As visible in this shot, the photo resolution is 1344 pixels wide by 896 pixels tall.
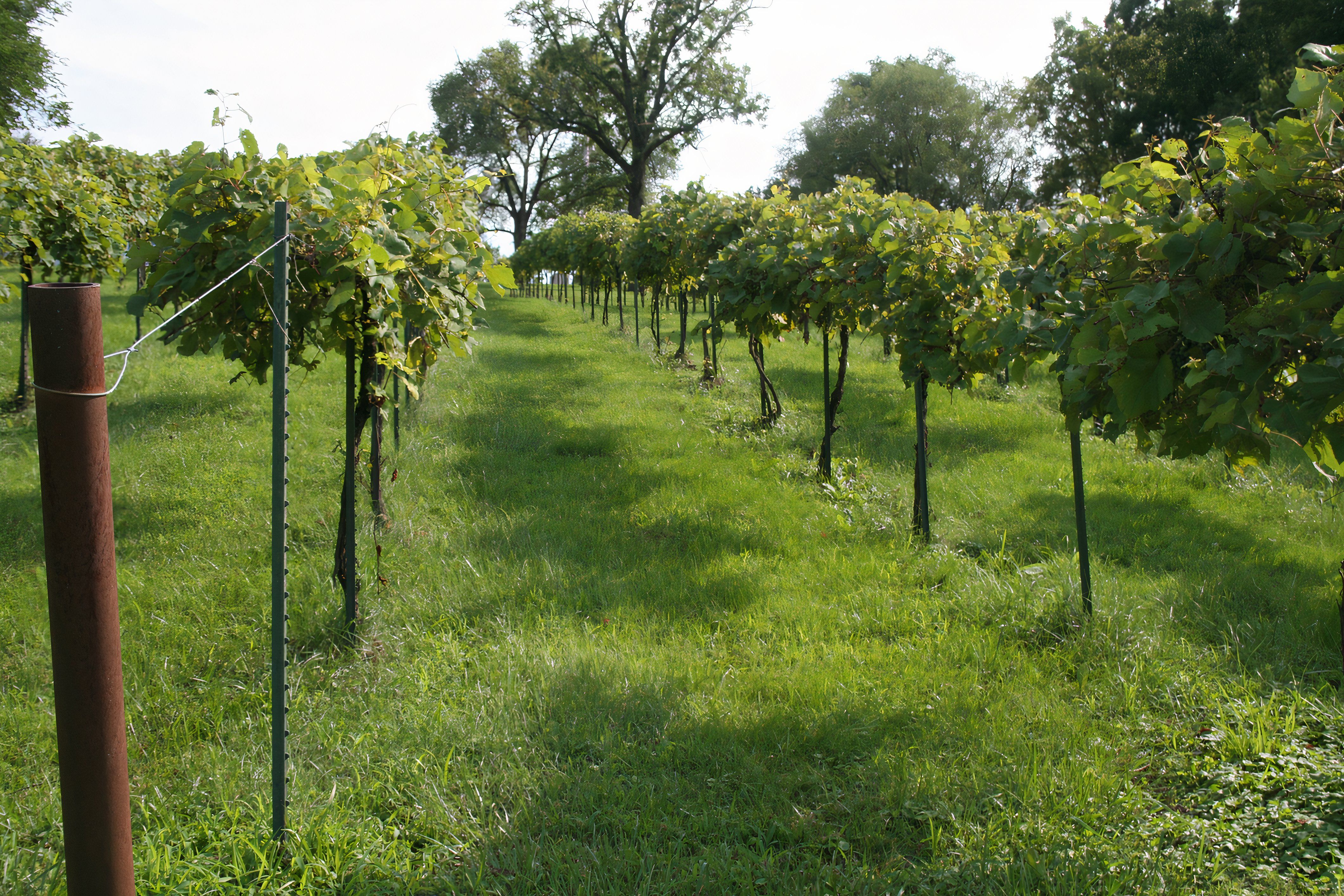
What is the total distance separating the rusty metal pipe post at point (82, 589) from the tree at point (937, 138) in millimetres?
37068

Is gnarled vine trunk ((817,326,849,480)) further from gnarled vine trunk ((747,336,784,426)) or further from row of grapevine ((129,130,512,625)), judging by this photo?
row of grapevine ((129,130,512,625))

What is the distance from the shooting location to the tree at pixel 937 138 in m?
36.8

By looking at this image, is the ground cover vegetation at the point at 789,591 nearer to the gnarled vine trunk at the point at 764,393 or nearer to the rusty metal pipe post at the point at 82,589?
the rusty metal pipe post at the point at 82,589

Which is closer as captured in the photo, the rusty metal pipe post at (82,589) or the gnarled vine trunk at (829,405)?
the rusty metal pipe post at (82,589)

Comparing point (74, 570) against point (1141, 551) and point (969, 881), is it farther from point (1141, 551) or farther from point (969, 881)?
point (1141, 551)

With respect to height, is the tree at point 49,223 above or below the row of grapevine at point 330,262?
above

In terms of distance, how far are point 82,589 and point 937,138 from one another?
41.3 metres

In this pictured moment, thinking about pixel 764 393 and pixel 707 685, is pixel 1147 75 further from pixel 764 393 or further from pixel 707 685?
A: pixel 707 685

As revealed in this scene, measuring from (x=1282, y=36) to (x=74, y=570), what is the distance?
28249 millimetres

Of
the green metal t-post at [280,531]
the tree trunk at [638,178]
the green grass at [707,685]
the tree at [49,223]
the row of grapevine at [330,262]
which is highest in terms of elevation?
the tree trunk at [638,178]

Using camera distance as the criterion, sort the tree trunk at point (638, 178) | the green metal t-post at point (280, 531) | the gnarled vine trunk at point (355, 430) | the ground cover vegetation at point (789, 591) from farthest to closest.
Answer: the tree trunk at point (638, 178)
the gnarled vine trunk at point (355, 430)
the ground cover vegetation at point (789, 591)
the green metal t-post at point (280, 531)

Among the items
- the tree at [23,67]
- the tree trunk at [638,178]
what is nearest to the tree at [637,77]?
the tree trunk at [638,178]

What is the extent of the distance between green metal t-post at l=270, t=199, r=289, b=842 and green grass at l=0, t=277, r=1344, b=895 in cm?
20

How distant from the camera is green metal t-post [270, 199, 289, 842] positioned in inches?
91.5
